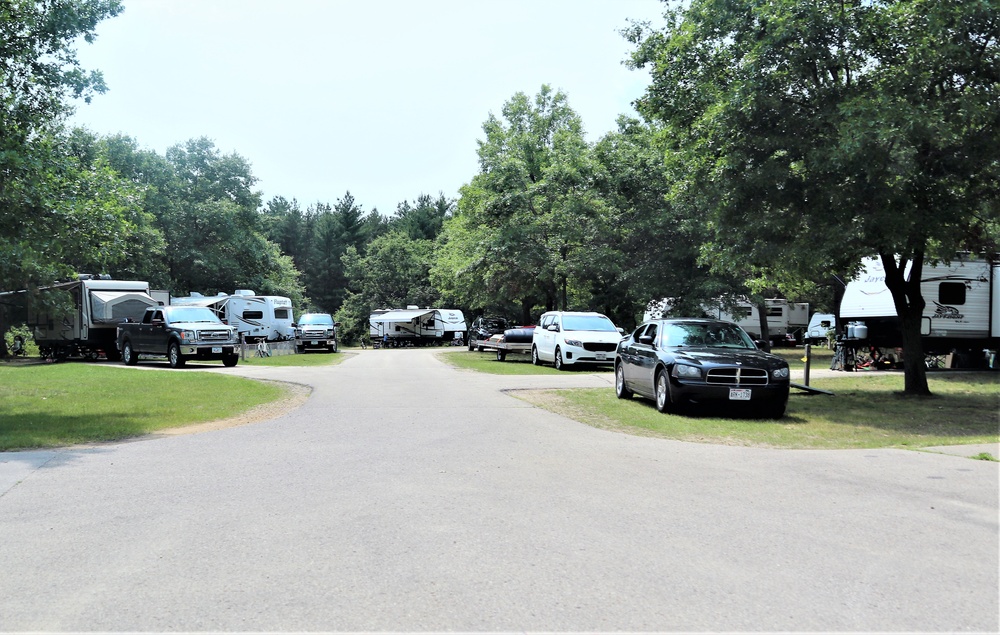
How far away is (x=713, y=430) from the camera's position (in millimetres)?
11695

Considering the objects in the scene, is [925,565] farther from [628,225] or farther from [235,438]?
[628,225]

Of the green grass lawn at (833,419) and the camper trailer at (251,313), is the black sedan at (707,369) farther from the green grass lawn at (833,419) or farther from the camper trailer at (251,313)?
the camper trailer at (251,313)

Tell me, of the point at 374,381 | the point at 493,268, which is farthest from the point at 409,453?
the point at 493,268

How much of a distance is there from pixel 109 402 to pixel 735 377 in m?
11.1

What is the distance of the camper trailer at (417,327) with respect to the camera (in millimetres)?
57500

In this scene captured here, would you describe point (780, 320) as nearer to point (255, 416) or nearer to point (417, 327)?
point (417, 327)

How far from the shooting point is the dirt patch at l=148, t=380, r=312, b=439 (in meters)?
11.7

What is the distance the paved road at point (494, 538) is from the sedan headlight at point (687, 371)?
3.12 meters

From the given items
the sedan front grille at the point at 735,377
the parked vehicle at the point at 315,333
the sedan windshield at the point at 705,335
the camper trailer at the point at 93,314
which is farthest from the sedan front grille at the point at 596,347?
the parked vehicle at the point at 315,333

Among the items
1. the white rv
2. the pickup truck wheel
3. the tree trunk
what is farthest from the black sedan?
the white rv

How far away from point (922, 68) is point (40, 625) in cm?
1408

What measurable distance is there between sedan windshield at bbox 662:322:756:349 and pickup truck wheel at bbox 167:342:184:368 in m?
18.0

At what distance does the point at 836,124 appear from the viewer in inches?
521

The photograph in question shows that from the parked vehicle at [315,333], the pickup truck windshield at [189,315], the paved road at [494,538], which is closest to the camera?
the paved road at [494,538]
